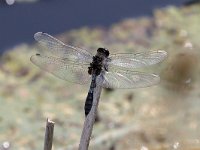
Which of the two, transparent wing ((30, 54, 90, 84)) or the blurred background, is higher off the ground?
the blurred background

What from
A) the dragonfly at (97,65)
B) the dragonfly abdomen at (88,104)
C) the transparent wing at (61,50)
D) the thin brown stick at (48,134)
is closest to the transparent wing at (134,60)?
the dragonfly at (97,65)

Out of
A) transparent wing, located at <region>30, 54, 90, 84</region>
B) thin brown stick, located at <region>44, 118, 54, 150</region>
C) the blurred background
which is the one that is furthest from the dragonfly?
the blurred background

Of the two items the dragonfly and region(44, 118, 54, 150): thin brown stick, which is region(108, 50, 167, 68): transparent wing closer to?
the dragonfly

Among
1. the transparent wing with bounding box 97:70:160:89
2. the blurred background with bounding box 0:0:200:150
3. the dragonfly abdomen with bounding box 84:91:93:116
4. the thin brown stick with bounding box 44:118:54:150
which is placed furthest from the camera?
the blurred background with bounding box 0:0:200:150

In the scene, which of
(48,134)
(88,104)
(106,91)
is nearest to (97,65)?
(88,104)

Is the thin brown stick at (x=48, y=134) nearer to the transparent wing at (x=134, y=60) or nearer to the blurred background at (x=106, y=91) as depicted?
the transparent wing at (x=134, y=60)

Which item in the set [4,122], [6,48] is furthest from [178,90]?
[6,48]

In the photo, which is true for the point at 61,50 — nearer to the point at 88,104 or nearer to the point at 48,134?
the point at 88,104
